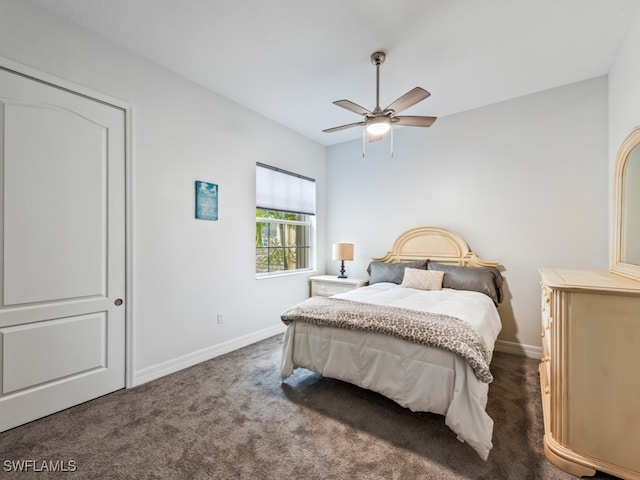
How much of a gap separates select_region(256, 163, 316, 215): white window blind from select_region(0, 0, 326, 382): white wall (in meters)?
0.16

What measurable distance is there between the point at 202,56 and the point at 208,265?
6.54 ft

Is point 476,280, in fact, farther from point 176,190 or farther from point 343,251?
point 176,190

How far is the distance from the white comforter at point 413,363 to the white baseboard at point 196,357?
3.45 feet

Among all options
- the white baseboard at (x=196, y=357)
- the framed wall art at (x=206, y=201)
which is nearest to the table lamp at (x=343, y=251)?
the white baseboard at (x=196, y=357)

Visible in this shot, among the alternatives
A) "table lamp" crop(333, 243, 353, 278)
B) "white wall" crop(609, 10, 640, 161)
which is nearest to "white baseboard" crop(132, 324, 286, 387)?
"table lamp" crop(333, 243, 353, 278)

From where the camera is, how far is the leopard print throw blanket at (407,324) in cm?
176

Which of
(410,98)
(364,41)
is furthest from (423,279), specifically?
(364,41)

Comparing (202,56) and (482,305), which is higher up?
(202,56)

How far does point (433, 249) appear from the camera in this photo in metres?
3.81

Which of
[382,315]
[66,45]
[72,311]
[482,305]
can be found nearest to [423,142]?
[482,305]

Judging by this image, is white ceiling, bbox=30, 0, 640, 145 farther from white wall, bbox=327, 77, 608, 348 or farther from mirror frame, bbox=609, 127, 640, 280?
mirror frame, bbox=609, 127, 640, 280

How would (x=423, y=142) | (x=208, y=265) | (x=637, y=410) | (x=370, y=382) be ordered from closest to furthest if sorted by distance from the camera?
(x=637, y=410) < (x=370, y=382) < (x=208, y=265) < (x=423, y=142)

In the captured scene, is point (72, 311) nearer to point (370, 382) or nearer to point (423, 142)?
point (370, 382)

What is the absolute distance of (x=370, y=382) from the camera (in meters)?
2.11
